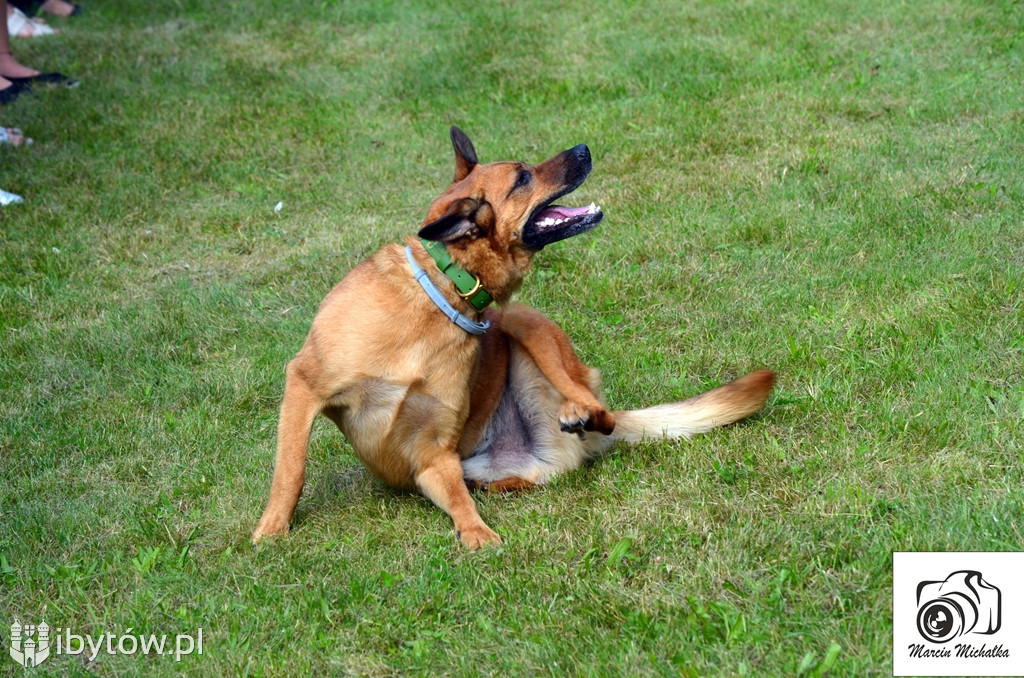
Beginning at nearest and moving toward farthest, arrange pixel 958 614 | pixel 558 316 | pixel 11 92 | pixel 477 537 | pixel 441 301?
pixel 958 614
pixel 477 537
pixel 441 301
pixel 558 316
pixel 11 92

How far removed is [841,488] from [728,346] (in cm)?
160

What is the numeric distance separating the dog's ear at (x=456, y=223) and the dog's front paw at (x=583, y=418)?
81 centimetres

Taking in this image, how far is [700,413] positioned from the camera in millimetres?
4520

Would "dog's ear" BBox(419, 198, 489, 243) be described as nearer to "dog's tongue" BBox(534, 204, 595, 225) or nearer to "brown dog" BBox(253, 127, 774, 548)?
"brown dog" BBox(253, 127, 774, 548)

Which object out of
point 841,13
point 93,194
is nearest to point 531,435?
point 93,194

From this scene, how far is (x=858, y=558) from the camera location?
3.44m

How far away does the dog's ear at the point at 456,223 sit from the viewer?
12.8 ft

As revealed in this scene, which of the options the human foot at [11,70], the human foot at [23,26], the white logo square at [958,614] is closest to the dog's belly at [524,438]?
the white logo square at [958,614]

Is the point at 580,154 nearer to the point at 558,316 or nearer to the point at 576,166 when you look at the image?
the point at 576,166

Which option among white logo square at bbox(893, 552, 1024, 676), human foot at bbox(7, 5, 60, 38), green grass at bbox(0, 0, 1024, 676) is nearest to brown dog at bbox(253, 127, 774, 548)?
green grass at bbox(0, 0, 1024, 676)

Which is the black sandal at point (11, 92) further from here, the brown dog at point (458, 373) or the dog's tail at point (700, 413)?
the dog's tail at point (700, 413)

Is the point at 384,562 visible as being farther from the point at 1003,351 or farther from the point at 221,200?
the point at 221,200

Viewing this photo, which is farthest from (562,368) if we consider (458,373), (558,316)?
(558,316)

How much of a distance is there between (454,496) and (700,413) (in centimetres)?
114
